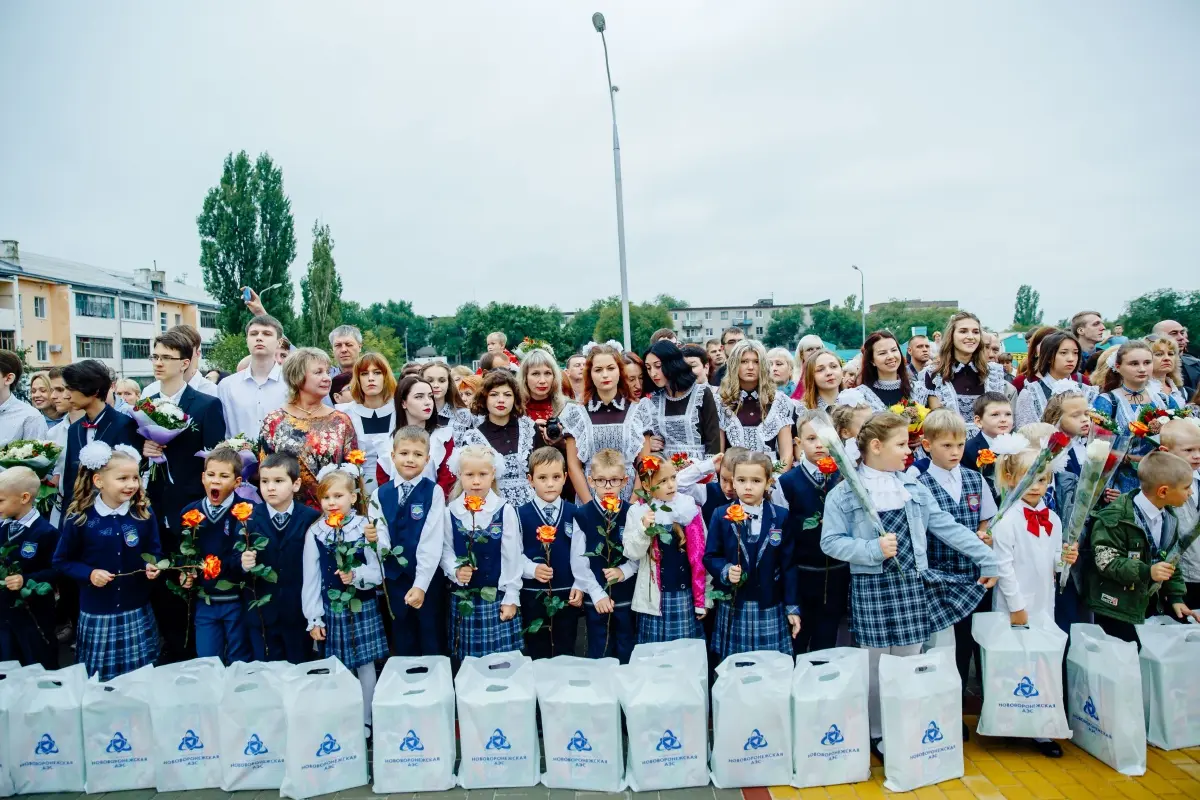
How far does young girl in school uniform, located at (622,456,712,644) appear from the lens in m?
3.85

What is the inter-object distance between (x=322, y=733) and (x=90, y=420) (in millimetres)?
2676

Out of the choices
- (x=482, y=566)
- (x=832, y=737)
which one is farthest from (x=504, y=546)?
(x=832, y=737)

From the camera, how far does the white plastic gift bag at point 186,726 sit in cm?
344

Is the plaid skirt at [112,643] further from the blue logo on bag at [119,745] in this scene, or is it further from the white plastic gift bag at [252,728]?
the white plastic gift bag at [252,728]

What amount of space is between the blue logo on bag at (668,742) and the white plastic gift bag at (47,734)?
2.73 meters

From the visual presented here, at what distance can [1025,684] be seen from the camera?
138 inches

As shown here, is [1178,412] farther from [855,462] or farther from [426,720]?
[426,720]

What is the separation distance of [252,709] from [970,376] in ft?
16.7

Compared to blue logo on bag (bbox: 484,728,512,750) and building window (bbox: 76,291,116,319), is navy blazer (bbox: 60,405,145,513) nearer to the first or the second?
blue logo on bag (bbox: 484,728,512,750)

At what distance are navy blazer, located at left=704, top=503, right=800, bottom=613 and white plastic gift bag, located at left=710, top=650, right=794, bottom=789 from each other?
510 millimetres

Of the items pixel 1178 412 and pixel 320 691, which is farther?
pixel 1178 412

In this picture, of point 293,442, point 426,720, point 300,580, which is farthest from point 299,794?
point 293,442

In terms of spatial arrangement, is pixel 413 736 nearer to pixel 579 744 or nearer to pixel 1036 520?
pixel 579 744

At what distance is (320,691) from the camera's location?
334 centimetres
